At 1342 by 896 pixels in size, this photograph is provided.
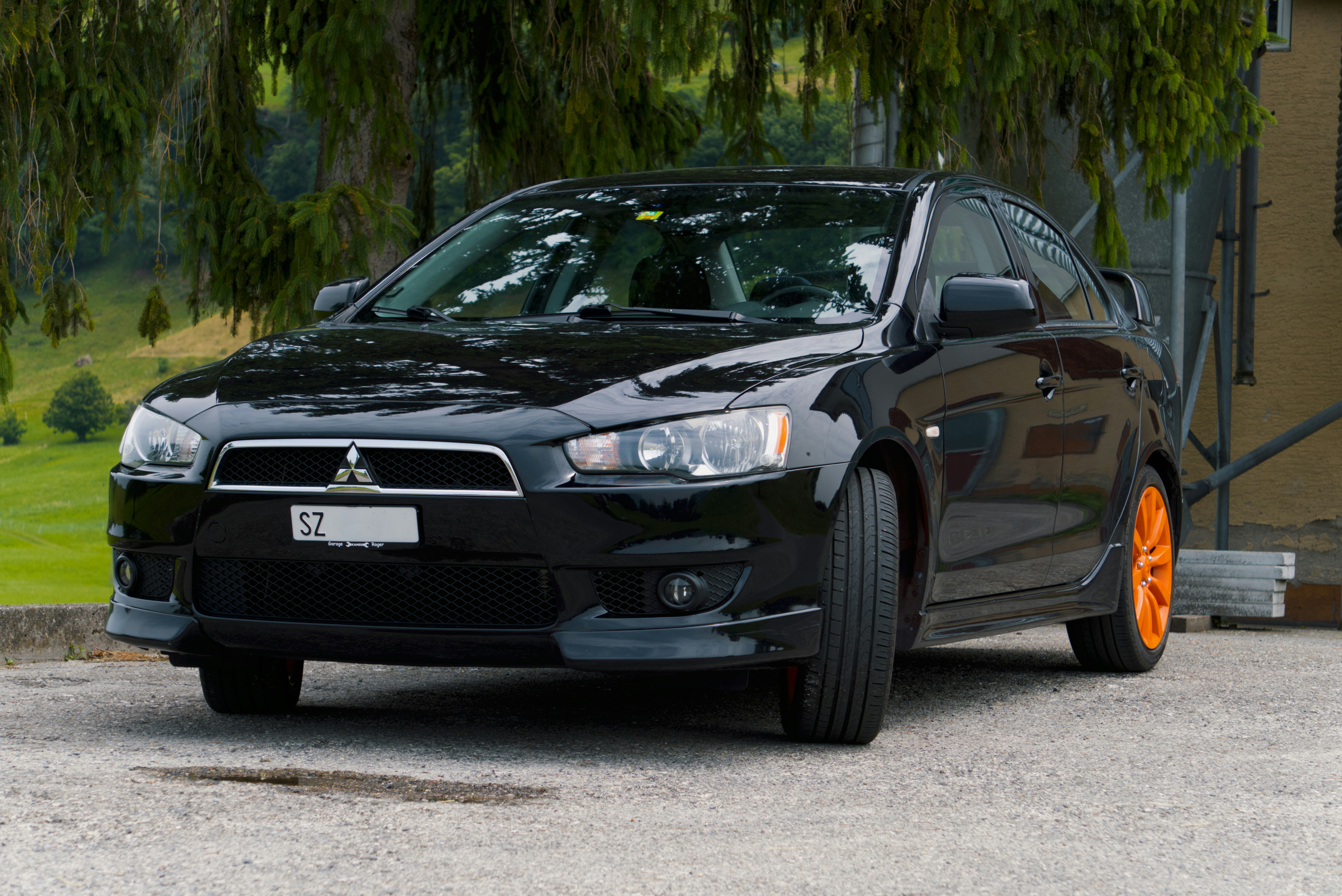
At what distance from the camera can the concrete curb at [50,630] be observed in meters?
6.83

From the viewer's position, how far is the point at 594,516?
4012mm

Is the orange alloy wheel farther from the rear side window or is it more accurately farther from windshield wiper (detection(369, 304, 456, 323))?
windshield wiper (detection(369, 304, 456, 323))

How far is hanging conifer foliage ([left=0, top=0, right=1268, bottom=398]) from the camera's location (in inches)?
326

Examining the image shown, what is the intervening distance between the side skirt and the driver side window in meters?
0.93

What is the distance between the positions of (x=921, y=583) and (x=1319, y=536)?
13610mm

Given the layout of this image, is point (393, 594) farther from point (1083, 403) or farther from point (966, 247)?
point (1083, 403)

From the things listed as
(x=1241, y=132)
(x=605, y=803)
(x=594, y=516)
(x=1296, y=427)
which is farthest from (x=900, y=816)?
(x=1296, y=427)

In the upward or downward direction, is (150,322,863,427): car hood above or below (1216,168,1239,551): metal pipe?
above

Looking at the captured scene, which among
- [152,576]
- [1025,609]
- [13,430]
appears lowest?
[13,430]

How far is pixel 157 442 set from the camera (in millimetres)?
4426

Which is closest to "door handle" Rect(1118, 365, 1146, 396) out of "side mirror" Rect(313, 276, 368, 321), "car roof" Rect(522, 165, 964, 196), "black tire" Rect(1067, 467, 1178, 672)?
"black tire" Rect(1067, 467, 1178, 672)

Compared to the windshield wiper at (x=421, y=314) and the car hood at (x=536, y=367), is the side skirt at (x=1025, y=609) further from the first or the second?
the windshield wiper at (x=421, y=314)

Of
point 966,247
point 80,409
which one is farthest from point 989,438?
point 80,409

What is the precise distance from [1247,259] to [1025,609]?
40.5ft
